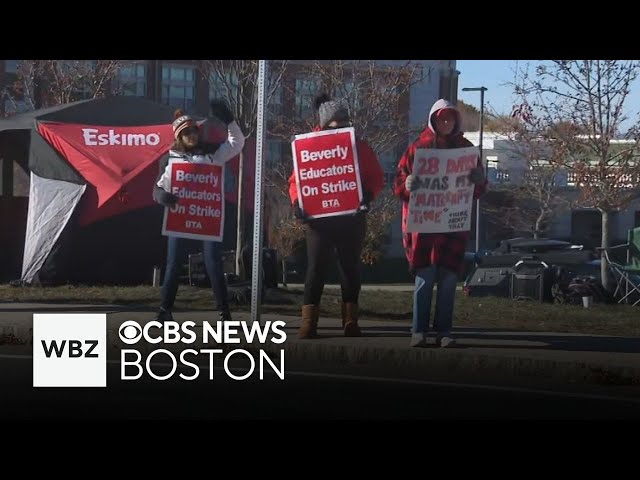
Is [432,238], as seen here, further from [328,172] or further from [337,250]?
[328,172]

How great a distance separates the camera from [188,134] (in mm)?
13211

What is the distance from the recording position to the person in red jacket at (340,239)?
12688 mm

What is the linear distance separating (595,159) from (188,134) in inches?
357

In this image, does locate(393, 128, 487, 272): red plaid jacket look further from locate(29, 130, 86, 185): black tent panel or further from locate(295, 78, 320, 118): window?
locate(295, 78, 320, 118): window

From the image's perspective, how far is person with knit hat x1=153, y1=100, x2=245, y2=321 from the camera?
1325 cm

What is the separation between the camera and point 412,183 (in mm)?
12250

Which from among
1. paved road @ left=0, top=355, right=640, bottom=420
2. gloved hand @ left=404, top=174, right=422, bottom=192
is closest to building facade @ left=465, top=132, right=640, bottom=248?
gloved hand @ left=404, top=174, right=422, bottom=192

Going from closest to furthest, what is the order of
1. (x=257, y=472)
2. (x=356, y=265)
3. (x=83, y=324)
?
(x=257, y=472)
(x=356, y=265)
(x=83, y=324)

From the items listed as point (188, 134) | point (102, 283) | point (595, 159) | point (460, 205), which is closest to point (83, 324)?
point (188, 134)

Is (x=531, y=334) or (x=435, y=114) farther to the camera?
(x=531, y=334)

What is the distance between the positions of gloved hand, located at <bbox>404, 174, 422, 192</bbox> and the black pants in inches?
31.4

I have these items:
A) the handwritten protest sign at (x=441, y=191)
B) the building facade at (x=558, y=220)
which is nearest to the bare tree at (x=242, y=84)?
the handwritten protest sign at (x=441, y=191)

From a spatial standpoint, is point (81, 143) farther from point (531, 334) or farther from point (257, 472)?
point (257, 472)

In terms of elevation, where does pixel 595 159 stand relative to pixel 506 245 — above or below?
above
